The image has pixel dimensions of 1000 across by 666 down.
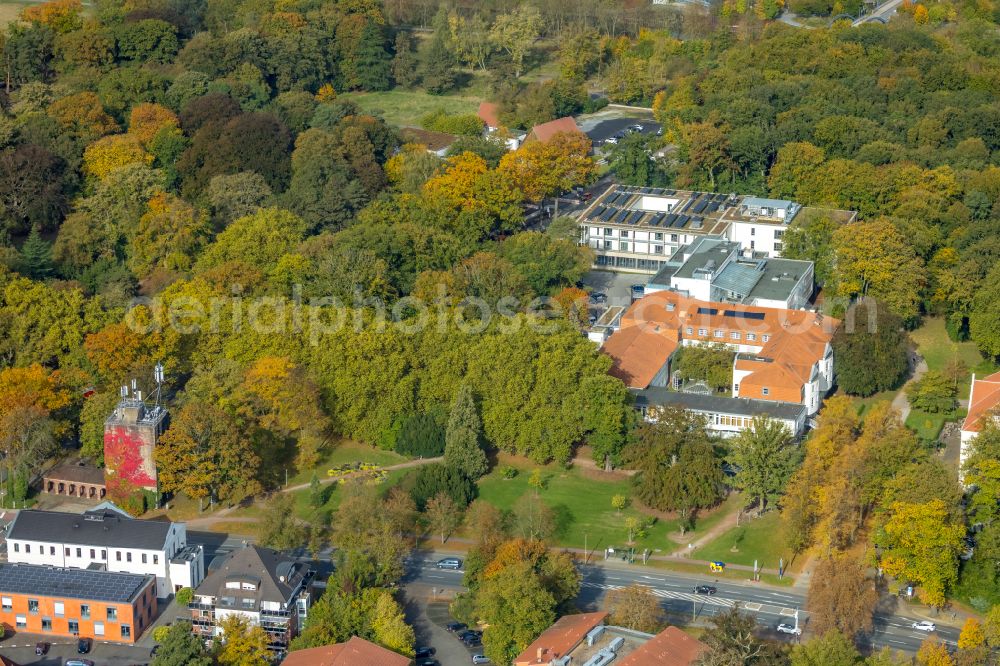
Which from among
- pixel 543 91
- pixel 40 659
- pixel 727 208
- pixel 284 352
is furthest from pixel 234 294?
pixel 543 91

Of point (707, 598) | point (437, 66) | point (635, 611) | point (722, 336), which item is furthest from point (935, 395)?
point (437, 66)

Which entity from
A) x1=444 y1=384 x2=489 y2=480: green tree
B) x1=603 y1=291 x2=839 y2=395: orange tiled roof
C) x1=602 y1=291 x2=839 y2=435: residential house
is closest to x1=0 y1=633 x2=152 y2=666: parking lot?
x1=444 y1=384 x2=489 y2=480: green tree

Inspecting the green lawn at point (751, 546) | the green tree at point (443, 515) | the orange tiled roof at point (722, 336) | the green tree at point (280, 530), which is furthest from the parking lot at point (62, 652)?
the orange tiled roof at point (722, 336)

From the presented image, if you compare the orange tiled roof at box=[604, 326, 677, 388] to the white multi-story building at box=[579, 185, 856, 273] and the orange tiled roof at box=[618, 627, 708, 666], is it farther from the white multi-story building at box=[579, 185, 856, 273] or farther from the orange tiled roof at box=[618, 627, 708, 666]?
the orange tiled roof at box=[618, 627, 708, 666]

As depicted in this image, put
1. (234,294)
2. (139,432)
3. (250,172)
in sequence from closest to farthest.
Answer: (139,432), (234,294), (250,172)

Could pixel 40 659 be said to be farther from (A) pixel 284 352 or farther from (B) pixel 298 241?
(B) pixel 298 241

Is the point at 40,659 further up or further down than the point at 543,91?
further down

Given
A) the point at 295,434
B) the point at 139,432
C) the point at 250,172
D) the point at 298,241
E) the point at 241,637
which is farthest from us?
the point at 250,172
